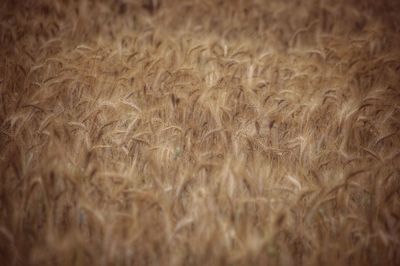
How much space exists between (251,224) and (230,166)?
280mm

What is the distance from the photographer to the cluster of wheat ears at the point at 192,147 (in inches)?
57.1

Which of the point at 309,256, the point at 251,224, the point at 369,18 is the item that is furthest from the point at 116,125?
the point at 369,18

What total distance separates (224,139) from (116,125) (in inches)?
26.8

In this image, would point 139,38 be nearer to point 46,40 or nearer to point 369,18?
point 46,40

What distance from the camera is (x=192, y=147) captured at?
202 cm

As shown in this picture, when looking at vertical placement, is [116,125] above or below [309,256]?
above

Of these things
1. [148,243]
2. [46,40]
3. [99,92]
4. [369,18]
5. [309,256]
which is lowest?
[309,256]

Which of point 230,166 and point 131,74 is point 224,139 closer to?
point 230,166

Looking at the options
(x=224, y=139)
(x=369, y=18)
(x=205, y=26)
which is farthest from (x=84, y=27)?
(x=369, y=18)

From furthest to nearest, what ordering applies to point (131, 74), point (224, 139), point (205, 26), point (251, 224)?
1. point (205, 26)
2. point (131, 74)
3. point (224, 139)
4. point (251, 224)

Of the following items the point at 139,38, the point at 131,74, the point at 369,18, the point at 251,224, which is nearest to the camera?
the point at 251,224

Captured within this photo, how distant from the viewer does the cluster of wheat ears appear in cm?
145

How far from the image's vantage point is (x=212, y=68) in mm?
2871

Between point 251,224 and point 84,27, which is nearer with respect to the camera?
point 251,224
